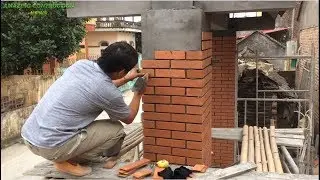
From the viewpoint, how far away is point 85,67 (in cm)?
329

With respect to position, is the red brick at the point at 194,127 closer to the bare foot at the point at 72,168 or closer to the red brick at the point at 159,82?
the red brick at the point at 159,82

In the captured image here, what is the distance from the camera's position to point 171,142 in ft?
11.9

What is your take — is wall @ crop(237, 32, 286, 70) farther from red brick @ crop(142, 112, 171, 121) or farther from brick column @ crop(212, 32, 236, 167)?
red brick @ crop(142, 112, 171, 121)

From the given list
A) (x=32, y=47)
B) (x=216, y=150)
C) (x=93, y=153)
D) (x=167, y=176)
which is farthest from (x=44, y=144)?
(x=32, y=47)

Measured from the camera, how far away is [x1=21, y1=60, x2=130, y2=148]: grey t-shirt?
3.11 m

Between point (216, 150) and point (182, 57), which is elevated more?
point (182, 57)

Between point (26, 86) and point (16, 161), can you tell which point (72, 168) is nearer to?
point (16, 161)

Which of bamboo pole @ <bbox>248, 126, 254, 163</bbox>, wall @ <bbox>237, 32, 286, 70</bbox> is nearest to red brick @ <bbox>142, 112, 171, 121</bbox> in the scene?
bamboo pole @ <bbox>248, 126, 254, 163</bbox>

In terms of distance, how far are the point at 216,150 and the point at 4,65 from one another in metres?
9.38

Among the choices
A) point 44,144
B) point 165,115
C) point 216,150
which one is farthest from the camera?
point 216,150

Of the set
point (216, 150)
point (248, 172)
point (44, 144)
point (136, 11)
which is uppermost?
point (136, 11)

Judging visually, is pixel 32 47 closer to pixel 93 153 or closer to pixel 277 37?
pixel 93 153

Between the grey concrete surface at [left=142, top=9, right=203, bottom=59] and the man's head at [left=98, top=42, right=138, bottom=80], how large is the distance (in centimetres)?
36

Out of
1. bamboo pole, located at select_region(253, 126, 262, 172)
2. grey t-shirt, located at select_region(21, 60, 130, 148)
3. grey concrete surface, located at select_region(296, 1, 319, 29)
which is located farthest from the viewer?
grey concrete surface, located at select_region(296, 1, 319, 29)
